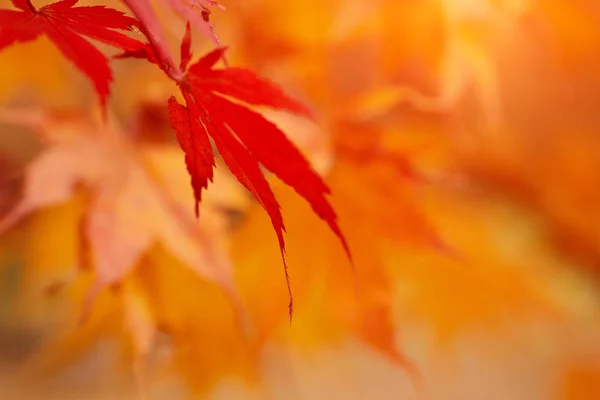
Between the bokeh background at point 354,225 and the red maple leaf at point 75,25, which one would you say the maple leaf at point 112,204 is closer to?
the bokeh background at point 354,225

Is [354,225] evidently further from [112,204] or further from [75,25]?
[75,25]

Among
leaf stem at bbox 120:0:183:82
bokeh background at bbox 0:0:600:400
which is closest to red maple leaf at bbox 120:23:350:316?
leaf stem at bbox 120:0:183:82

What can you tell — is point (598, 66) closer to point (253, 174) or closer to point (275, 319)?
point (275, 319)

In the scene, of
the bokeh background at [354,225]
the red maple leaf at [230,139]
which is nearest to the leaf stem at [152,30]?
the red maple leaf at [230,139]

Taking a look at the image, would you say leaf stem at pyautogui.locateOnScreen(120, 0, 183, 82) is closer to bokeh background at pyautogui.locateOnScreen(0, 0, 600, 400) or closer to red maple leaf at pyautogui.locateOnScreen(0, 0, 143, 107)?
red maple leaf at pyautogui.locateOnScreen(0, 0, 143, 107)

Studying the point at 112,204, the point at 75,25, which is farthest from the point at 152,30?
the point at 112,204

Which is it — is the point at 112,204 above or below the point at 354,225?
below

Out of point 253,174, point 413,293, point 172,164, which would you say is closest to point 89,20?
point 253,174
